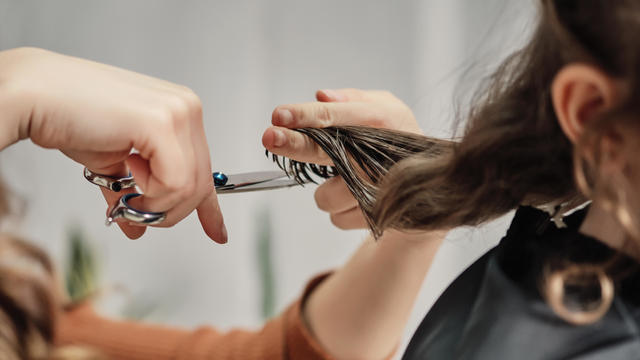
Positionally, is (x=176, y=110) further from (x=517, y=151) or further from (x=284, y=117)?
(x=517, y=151)

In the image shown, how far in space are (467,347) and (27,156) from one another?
1.69 metres

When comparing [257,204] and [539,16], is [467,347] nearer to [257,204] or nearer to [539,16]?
[539,16]

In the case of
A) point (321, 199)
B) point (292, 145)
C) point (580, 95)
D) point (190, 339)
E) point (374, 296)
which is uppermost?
point (580, 95)

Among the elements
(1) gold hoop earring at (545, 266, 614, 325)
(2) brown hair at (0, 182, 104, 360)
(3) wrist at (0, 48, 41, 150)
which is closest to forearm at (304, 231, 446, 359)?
(1) gold hoop earring at (545, 266, 614, 325)

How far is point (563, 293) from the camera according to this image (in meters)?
0.38

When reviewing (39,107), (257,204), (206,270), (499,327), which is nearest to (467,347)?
(499,327)

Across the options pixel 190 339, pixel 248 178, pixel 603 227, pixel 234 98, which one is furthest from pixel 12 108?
pixel 234 98

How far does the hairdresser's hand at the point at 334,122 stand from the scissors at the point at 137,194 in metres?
0.04

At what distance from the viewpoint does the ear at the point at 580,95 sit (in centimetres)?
31

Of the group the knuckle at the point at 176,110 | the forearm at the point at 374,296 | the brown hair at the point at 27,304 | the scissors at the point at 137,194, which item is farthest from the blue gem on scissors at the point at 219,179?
the brown hair at the point at 27,304

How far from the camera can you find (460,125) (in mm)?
484

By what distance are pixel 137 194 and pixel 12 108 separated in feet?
0.36

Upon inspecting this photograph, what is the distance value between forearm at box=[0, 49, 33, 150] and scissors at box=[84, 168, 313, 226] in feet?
0.26

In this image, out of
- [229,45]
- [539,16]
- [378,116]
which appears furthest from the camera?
[229,45]
